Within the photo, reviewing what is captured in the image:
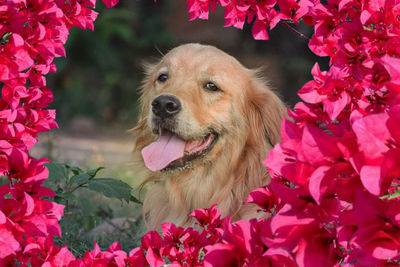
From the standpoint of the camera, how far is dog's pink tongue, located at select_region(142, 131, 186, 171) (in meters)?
3.36

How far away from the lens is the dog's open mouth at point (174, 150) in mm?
3357

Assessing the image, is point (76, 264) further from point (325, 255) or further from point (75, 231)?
point (75, 231)

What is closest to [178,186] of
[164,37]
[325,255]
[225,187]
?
[225,187]

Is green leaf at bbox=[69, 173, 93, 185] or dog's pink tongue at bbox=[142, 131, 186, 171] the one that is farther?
dog's pink tongue at bbox=[142, 131, 186, 171]

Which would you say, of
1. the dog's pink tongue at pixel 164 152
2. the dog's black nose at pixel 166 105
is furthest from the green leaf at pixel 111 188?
the dog's black nose at pixel 166 105

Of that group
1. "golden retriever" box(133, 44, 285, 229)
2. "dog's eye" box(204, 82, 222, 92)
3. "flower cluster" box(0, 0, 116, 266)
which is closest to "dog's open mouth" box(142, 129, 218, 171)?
"golden retriever" box(133, 44, 285, 229)

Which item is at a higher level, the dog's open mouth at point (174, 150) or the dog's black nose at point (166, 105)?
the dog's black nose at point (166, 105)

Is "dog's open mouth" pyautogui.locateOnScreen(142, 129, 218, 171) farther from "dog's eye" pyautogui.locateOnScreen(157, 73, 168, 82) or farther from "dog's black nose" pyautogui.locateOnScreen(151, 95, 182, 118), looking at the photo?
"dog's eye" pyautogui.locateOnScreen(157, 73, 168, 82)

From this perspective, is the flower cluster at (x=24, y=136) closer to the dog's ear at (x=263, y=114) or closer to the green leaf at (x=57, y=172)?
the green leaf at (x=57, y=172)

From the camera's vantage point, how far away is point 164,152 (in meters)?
3.39

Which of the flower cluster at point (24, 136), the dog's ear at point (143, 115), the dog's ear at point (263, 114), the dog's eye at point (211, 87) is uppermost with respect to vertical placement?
the flower cluster at point (24, 136)

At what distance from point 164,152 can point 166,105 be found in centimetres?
30

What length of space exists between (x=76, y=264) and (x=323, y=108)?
0.83 meters

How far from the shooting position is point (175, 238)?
1.90 m
